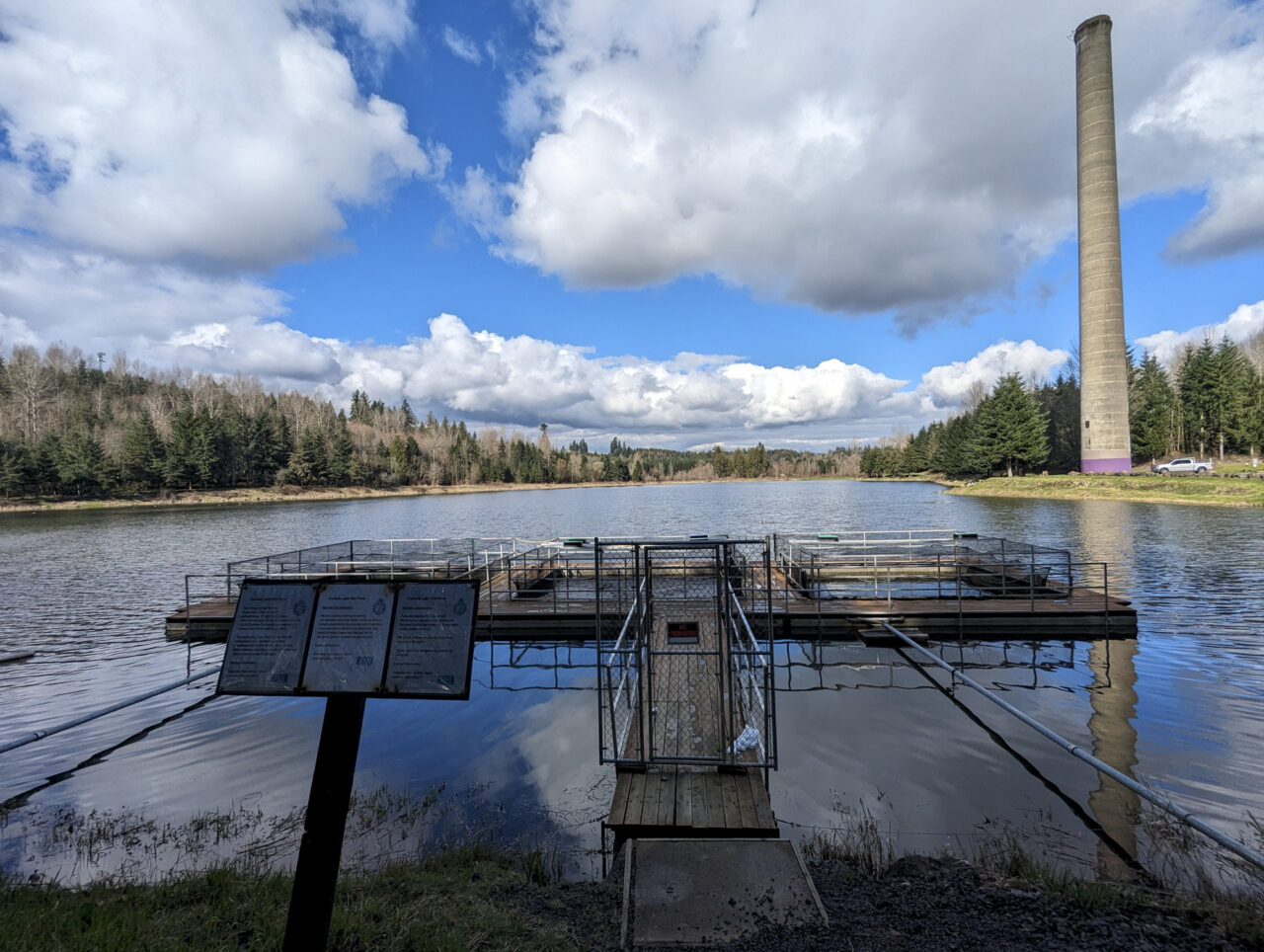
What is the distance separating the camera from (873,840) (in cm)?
677

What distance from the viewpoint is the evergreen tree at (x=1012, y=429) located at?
69.8m

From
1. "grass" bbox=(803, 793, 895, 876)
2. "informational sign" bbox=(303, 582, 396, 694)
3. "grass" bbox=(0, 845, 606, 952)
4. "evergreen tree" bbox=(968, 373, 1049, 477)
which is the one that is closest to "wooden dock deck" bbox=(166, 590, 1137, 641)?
"grass" bbox=(803, 793, 895, 876)

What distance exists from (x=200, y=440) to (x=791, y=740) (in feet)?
299

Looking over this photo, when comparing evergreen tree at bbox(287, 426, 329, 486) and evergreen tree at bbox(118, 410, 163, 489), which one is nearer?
evergreen tree at bbox(118, 410, 163, 489)

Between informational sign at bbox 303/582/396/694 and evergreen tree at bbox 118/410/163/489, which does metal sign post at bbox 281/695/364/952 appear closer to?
informational sign at bbox 303/582/396/694

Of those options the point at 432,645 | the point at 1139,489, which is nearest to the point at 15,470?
the point at 432,645

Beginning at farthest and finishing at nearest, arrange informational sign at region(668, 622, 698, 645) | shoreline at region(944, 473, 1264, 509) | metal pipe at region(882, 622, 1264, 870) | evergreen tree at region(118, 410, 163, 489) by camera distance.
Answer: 1. evergreen tree at region(118, 410, 163, 489)
2. shoreline at region(944, 473, 1264, 509)
3. informational sign at region(668, 622, 698, 645)
4. metal pipe at region(882, 622, 1264, 870)

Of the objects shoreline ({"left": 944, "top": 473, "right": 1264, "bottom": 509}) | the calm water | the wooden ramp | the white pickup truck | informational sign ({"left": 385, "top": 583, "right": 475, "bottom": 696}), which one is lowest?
the calm water

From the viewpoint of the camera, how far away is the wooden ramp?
21.2ft

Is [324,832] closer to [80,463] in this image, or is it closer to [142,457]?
[80,463]

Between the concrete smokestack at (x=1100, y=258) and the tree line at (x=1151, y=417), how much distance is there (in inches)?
609

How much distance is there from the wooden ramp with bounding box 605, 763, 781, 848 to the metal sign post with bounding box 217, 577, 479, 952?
3.77 m

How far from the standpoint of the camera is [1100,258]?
52.8 m

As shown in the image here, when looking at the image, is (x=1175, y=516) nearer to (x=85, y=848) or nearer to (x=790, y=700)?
(x=790, y=700)
